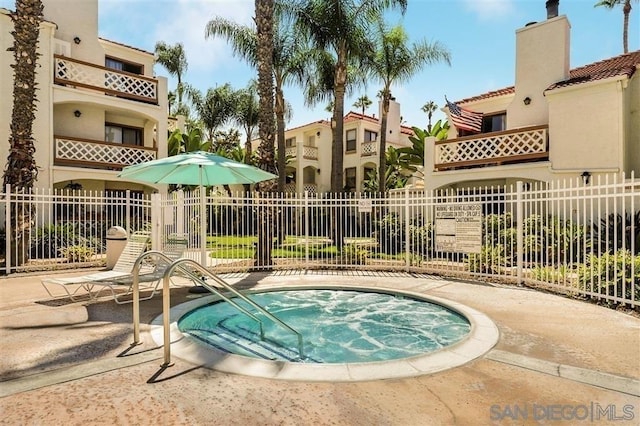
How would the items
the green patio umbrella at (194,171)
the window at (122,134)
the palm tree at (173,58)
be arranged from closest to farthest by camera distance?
the green patio umbrella at (194,171) → the window at (122,134) → the palm tree at (173,58)

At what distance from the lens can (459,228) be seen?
410 inches

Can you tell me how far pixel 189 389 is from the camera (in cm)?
373

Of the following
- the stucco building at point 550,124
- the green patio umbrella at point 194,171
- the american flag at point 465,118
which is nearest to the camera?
the green patio umbrella at point 194,171

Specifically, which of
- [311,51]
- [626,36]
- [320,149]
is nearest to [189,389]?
[311,51]

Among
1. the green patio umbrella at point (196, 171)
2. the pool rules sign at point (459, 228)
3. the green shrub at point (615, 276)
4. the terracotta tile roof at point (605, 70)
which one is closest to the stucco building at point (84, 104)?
the green patio umbrella at point (196, 171)

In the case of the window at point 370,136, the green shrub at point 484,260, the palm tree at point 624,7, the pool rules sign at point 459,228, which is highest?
the palm tree at point 624,7

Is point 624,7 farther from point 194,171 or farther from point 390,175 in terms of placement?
point 194,171

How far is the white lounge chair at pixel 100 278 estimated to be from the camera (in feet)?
23.8

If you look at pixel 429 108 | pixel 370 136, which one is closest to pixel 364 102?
pixel 429 108

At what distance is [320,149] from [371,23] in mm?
17680

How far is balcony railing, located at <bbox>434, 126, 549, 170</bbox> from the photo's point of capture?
15.8 meters

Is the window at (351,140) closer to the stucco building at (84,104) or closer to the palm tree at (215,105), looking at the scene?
the palm tree at (215,105)

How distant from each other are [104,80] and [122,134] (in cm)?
331

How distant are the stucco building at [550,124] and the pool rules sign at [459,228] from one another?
249 inches
